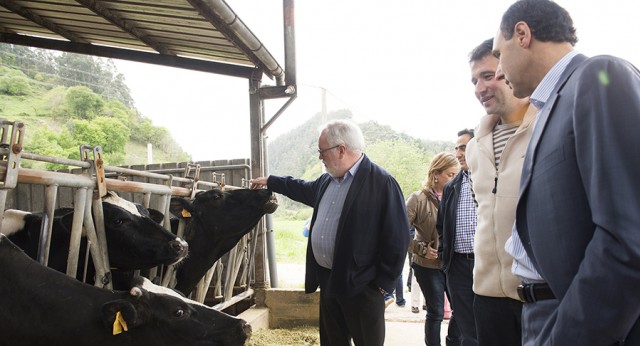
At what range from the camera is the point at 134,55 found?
249 inches

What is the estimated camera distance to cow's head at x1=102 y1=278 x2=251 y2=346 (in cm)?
209

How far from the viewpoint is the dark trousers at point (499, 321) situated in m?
2.12

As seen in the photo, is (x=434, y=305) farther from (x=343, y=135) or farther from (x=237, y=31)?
(x=237, y=31)

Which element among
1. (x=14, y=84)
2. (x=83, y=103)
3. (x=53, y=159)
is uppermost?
(x=14, y=84)

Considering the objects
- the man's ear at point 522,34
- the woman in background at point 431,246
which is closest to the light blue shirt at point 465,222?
the woman in background at point 431,246

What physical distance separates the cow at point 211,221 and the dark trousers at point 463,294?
5.66 feet

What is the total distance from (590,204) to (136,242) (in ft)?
8.35

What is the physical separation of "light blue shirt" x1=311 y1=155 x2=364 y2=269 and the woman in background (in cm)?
126

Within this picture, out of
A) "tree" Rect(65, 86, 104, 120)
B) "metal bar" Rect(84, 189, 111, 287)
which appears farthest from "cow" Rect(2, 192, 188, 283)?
"tree" Rect(65, 86, 104, 120)

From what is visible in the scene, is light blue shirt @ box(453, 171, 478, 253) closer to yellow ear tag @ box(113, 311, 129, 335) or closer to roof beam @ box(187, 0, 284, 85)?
yellow ear tag @ box(113, 311, 129, 335)

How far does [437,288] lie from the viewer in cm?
415

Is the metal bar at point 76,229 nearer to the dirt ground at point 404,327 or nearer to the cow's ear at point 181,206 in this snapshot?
the cow's ear at point 181,206

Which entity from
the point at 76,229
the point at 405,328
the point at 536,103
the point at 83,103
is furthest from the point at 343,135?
the point at 83,103

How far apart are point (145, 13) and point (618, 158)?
16.5ft
